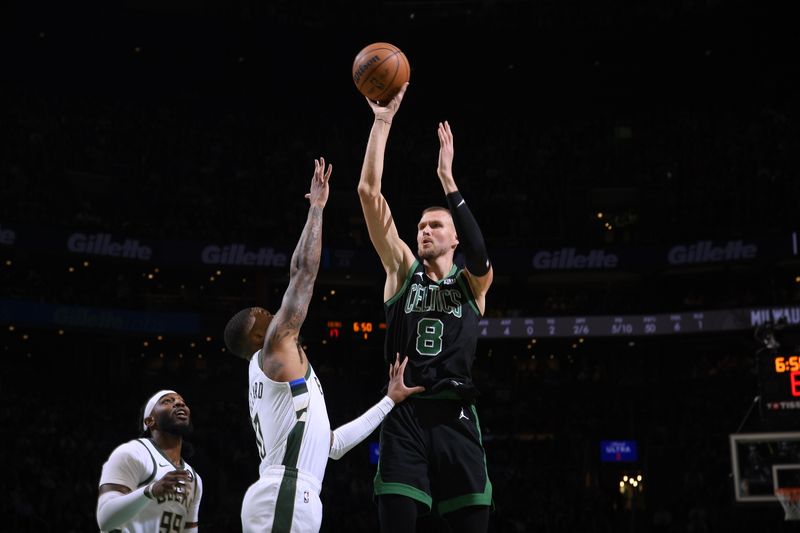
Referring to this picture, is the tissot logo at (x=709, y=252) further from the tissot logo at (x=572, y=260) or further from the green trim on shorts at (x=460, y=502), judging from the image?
the green trim on shorts at (x=460, y=502)

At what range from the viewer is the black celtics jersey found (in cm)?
523

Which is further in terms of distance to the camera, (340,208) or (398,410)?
(340,208)

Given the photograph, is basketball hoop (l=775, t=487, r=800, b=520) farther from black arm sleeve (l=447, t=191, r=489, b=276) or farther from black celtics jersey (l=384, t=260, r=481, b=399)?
black arm sleeve (l=447, t=191, r=489, b=276)

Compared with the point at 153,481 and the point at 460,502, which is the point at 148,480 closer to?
the point at 153,481

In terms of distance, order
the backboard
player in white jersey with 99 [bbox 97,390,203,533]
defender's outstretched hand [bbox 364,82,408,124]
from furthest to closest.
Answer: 1. the backboard
2. defender's outstretched hand [bbox 364,82,408,124]
3. player in white jersey with 99 [bbox 97,390,203,533]

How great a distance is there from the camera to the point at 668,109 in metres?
34.6

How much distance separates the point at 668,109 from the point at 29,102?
21.8 meters

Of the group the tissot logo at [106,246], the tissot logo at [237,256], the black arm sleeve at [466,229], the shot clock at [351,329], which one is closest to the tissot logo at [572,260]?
the shot clock at [351,329]

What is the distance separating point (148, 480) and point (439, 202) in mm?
26124

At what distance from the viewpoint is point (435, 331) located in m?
5.34

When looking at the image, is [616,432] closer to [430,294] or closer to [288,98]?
[288,98]

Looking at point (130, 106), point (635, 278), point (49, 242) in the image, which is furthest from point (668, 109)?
point (49, 242)

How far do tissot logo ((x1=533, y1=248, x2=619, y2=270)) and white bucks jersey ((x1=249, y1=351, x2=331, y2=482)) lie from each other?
24.9 meters

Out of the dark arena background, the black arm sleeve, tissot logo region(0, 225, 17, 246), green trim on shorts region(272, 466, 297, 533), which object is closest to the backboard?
the dark arena background
